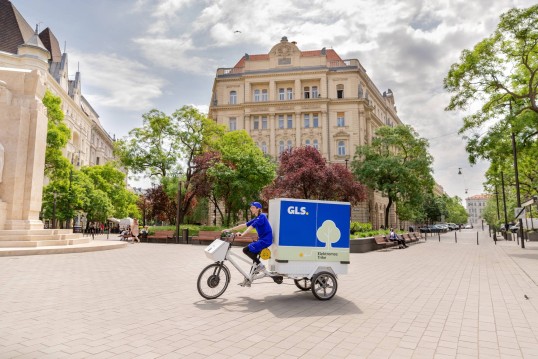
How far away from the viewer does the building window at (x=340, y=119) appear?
53719mm

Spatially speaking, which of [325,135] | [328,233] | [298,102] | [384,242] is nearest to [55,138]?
[384,242]

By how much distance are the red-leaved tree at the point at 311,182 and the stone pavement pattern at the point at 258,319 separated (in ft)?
82.1

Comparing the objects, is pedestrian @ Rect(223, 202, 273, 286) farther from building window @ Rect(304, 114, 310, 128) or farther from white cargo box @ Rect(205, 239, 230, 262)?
building window @ Rect(304, 114, 310, 128)

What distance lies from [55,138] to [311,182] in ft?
70.3

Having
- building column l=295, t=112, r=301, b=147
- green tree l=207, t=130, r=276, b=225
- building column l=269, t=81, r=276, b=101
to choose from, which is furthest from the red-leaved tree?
building column l=269, t=81, r=276, b=101

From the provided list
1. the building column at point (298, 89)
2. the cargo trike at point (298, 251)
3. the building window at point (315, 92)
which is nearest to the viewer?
the cargo trike at point (298, 251)

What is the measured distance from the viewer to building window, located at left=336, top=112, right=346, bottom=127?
2115 inches

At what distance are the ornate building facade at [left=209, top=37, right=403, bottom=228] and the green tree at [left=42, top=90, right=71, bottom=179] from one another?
2588cm

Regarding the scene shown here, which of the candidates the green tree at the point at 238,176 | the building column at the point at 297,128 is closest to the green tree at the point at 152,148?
the green tree at the point at 238,176

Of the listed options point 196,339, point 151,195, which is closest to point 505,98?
point 196,339

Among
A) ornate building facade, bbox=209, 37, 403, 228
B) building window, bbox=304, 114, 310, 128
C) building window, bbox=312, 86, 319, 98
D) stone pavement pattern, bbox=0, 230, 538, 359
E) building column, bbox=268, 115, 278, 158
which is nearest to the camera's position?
stone pavement pattern, bbox=0, 230, 538, 359

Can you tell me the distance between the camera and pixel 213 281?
24.4 ft

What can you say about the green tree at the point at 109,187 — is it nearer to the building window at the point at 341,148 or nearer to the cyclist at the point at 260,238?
the building window at the point at 341,148

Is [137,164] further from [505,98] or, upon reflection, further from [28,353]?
[28,353]
